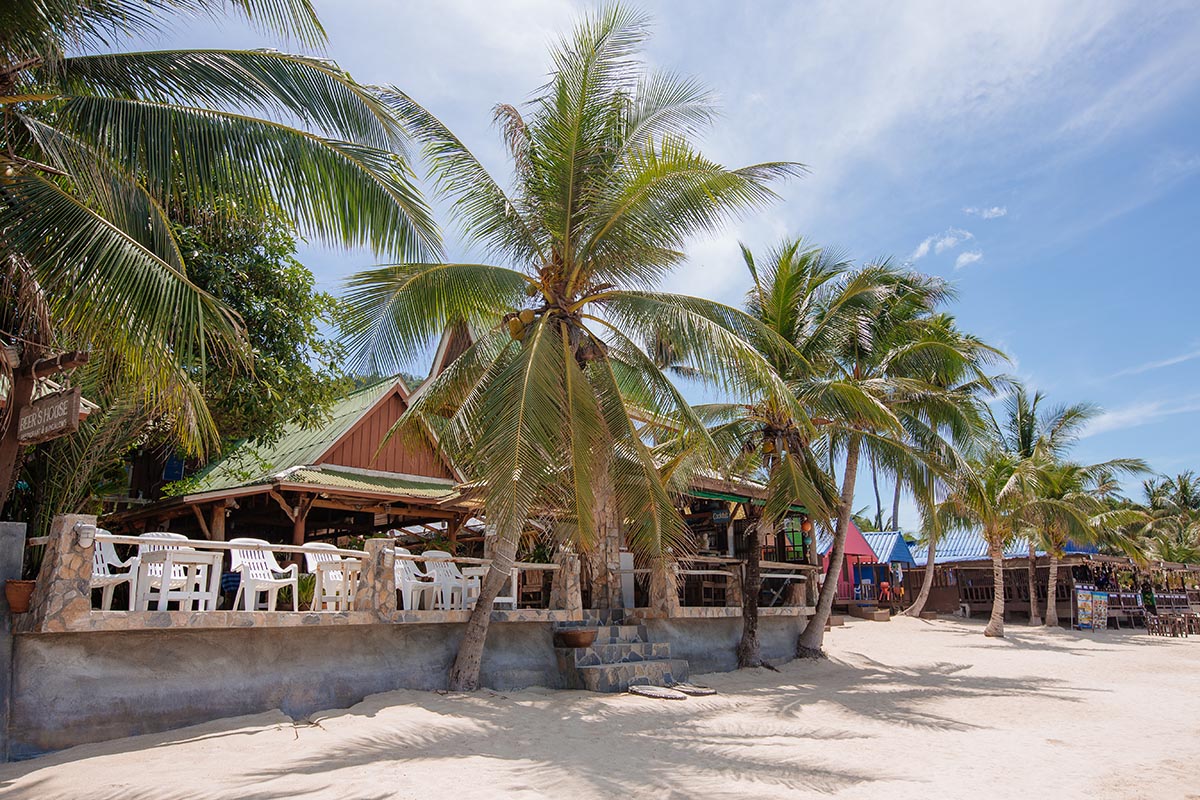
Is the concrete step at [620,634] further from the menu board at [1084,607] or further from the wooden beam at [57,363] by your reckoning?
the menu board at [1084,607]

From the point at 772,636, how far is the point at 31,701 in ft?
38.5

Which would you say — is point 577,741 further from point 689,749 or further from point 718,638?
point 718,638

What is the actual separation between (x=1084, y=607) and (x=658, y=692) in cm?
2024

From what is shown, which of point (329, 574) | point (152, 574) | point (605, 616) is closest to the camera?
point (152, 574)

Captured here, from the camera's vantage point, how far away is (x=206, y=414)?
833 centimetres

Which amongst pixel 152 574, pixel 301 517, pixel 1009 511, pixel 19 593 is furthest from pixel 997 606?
pixel 19 593

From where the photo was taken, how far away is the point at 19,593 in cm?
722

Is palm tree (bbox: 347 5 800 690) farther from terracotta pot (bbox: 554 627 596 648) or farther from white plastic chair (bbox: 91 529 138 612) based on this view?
white plastic chair (bbox: 91 529 138 612)

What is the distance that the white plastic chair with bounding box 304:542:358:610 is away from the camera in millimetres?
9828

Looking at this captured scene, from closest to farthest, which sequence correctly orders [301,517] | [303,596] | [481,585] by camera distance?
[481,585] < [303,596] < [301,517]

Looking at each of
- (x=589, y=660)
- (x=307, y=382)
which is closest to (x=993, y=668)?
(x=589, y=660)

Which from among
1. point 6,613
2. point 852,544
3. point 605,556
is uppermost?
point 852,544

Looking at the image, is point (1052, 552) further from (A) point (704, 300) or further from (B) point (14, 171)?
(B) point (14, 171)

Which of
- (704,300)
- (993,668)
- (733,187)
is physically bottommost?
(993,668)
